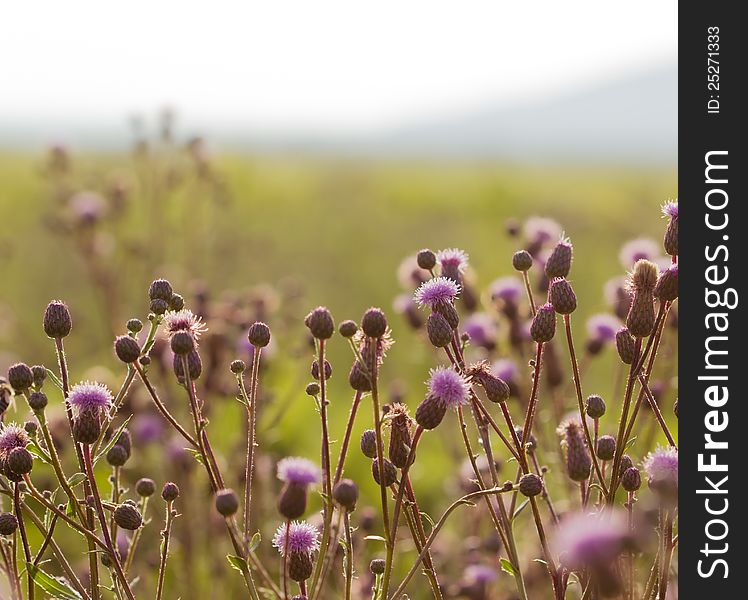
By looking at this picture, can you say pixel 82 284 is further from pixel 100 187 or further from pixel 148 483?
pixel 148 483

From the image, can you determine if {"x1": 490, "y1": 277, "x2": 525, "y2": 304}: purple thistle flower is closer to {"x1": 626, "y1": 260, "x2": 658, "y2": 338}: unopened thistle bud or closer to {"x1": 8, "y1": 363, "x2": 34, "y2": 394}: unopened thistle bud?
{"x1": 626, "y1": 260, "x2": 658, "y2": 338}: unopened thistle bud

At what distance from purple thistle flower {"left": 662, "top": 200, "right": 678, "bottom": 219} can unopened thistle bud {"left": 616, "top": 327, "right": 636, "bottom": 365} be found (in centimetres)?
27

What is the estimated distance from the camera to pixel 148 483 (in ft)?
6.41

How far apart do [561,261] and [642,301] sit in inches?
9.1

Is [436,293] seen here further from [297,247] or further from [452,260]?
[297,247]

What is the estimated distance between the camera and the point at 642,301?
1.70m

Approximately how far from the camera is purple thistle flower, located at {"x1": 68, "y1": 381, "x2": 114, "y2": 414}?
175 centimetres

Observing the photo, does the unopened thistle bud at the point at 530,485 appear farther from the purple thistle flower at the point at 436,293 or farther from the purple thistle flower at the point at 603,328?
the purple thistle flower at the point at 603,328

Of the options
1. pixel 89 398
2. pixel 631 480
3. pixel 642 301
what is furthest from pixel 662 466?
pixel 89 398

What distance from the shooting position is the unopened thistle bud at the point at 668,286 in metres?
1.68

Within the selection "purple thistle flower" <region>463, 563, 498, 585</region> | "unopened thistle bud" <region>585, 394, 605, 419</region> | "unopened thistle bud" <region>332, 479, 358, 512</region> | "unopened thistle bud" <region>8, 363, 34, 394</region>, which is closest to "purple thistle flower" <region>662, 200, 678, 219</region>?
"unopened thistle bud" <region>585, 394, 605, 419</region>

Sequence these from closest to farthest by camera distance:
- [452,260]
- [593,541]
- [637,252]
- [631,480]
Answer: [593,541] → [631,480] → [452,260] → [637,252]

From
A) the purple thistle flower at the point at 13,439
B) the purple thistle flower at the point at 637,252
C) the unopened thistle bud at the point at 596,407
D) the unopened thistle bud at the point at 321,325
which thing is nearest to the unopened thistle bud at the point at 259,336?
the unopened thistle bud at the point at 321,325
